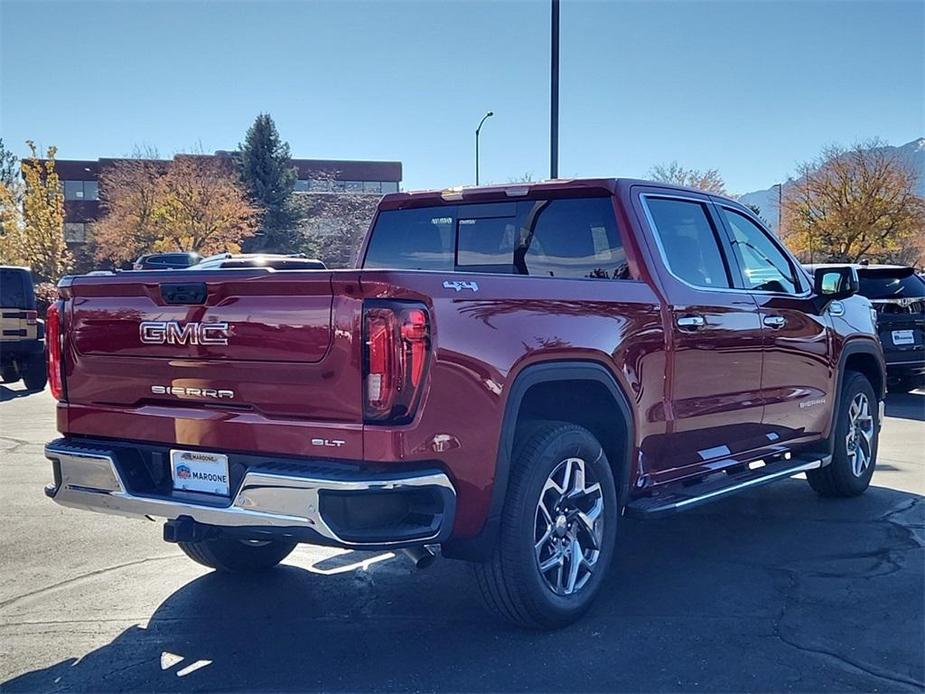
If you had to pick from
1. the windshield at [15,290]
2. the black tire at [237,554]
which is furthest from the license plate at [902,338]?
the windshield at [15,290]

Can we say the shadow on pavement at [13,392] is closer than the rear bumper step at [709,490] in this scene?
No

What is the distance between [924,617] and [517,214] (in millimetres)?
2833

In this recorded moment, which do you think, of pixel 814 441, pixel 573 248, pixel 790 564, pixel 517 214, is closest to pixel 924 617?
pixel 790 564

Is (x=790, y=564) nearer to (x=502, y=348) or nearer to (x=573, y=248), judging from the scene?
(x=573, y=248)

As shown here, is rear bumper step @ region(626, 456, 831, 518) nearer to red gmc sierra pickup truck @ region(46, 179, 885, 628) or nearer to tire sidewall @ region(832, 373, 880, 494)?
red gmc sierra pickup truck @ region(46, 179, 885, 628)

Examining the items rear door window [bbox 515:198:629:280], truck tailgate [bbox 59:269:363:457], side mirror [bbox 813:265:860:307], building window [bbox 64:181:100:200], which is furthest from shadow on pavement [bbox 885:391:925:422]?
building window [bbox 64:181:100:200]

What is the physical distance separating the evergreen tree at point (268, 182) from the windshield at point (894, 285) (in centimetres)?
3781

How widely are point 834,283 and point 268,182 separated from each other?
145 feet

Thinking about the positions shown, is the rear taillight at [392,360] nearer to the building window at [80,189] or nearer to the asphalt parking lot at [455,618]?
the asphalt parking lot at [455,618]

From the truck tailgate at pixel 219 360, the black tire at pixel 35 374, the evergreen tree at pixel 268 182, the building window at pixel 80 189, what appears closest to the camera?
the truck tailgate at pixel 219 360

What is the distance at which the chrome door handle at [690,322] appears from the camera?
→ 461cm

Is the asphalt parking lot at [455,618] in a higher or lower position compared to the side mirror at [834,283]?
lower

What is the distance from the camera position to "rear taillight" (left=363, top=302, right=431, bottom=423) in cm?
325

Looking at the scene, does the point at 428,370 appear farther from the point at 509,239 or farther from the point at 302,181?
the point at 302,181
